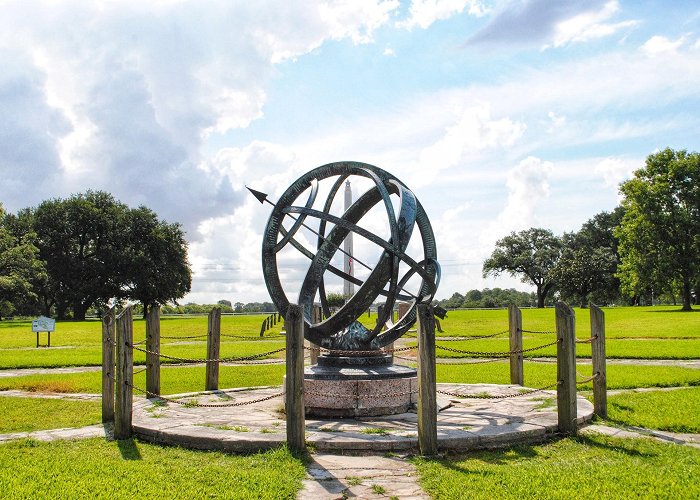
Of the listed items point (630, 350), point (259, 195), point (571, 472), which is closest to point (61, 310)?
point (630, 350)

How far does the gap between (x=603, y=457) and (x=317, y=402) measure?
4059 millimetres

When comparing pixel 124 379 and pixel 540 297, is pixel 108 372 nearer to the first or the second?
pixel 124 379

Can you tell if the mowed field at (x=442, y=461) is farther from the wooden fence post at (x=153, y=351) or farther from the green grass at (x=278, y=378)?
the wooden fence post at (x=153, y=351)

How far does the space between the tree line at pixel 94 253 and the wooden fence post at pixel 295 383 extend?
46.4 m

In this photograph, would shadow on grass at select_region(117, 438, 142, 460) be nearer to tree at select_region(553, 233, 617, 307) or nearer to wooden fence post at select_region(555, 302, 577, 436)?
wooden fence post at select_region(555, 302, 577, 436)

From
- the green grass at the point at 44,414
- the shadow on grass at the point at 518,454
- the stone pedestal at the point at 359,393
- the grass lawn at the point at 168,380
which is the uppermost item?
the stone pedestal at the point at 359,393

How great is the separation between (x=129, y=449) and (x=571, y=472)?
506 cm

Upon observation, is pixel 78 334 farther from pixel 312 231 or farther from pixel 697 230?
pixel 697 230

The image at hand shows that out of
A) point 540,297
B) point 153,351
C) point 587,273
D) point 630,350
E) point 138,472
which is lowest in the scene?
point 630,350


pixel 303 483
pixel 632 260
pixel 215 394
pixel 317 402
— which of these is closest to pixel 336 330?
pixel 317 402

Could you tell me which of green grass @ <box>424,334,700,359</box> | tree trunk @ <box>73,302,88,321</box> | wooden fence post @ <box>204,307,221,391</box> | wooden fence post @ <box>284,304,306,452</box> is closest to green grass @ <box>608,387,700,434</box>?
wooden fence post @ <box>284,304,306,452</box>

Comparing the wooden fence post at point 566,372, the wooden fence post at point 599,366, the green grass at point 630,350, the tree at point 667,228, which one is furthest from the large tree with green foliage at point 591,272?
the wooden fence post at point 566,372

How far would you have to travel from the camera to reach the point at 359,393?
30.2ft

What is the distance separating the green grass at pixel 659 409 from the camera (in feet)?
28.4
